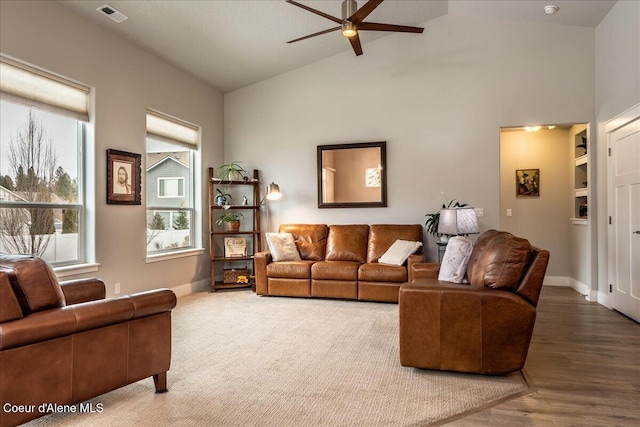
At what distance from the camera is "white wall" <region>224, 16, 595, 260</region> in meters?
5.15

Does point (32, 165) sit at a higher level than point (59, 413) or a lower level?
higher

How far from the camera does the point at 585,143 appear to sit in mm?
5430

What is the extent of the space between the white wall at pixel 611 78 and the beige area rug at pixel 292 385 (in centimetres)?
291

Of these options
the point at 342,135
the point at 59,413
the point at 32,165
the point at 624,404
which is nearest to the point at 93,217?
the point at 32,165

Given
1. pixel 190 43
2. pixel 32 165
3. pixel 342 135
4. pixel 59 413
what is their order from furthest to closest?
pixel 342 135 → pixel 190 43 → pixel 32 165 → pixel 59 413

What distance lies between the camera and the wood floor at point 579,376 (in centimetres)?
210

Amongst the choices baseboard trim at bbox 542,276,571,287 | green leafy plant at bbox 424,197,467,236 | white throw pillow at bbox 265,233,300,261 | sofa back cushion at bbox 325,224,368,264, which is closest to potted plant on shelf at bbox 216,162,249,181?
white throw pillow at bbox 265,233,300,261

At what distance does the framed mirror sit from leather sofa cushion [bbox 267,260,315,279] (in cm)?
114

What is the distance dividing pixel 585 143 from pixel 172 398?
5850 millimetres

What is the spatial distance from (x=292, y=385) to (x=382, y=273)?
2.55 meters

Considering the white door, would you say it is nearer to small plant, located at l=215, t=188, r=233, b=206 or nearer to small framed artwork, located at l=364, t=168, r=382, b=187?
small framed artwork, located at l=364, t=168, r=382, b=187

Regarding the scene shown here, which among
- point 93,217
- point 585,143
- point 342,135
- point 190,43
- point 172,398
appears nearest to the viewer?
point 172,398

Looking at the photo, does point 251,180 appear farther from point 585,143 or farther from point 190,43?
point 585,143

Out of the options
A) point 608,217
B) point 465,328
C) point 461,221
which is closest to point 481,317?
point 465,328
